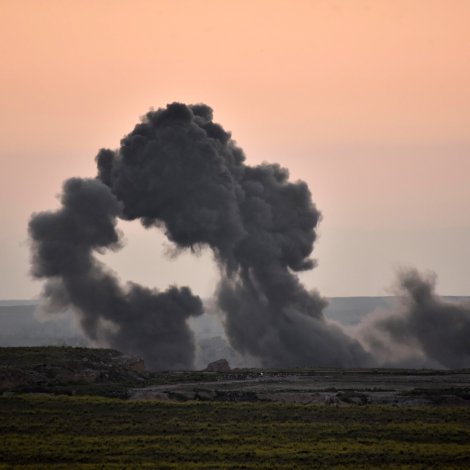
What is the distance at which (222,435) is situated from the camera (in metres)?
87.9

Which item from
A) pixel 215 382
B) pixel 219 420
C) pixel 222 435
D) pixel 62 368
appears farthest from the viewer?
pixel 215 382

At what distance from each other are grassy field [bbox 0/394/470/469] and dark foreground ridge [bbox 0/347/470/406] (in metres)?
4.92

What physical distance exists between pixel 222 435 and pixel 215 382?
1246 inches

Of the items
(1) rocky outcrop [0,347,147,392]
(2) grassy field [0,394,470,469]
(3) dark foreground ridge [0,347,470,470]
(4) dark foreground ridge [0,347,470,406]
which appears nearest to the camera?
(2) grassy field [0,394,470,469]

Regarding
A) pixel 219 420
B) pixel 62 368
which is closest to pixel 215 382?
pixel 62 368

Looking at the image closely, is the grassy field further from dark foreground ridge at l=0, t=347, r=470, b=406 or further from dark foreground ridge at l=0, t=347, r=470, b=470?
dark foreground ridge at l=0, t=347, r=470, b=406

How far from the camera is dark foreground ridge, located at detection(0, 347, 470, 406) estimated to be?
10344cm

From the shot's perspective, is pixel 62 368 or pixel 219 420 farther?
pixel 62 368

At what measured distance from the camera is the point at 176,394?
10506 cm

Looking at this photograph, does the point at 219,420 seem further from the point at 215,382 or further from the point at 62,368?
the point at 62,368

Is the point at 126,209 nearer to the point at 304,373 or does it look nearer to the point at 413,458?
the point at 304,373

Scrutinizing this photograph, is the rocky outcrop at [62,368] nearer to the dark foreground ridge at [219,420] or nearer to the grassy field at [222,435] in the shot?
the dark foreground ridge at [219,420]

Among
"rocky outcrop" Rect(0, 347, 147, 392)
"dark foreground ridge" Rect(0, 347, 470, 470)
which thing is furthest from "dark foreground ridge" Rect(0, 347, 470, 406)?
"dark foreground ridge" Rect(0, 347, 470, 470)

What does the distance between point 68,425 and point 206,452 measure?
13932mm
